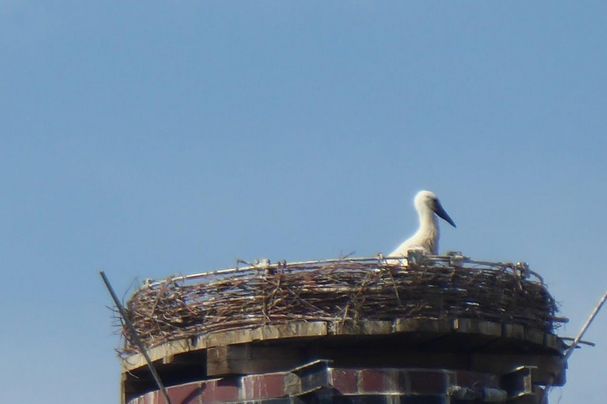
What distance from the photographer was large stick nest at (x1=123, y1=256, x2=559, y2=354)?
23672mm

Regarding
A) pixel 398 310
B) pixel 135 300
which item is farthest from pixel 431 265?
pixel 135 300

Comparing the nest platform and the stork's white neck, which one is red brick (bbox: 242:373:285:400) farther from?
the stork's white neck

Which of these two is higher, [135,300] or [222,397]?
[135,300]

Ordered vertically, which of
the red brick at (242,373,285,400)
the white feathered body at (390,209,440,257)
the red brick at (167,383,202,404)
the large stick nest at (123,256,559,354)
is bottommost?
the red brick at (242,373,285,400)

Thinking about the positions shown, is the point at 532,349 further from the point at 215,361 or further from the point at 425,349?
the point at 215,361

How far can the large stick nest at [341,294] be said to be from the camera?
23.7 m

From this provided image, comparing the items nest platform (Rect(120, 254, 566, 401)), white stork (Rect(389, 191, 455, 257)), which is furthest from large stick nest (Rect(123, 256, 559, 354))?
white stork (Rect(389, 191, 455, 257))

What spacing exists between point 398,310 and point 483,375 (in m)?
1.60

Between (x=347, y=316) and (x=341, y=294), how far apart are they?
0.32 meters

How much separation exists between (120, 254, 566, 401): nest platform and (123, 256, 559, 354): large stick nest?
0.01 meters

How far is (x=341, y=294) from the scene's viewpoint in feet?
77.7

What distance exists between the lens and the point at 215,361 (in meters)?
24.0

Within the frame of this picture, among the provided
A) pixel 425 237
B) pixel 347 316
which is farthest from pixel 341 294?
pixel 425 237

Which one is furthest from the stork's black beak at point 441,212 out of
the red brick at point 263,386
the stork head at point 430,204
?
the red brick at point 263,386
